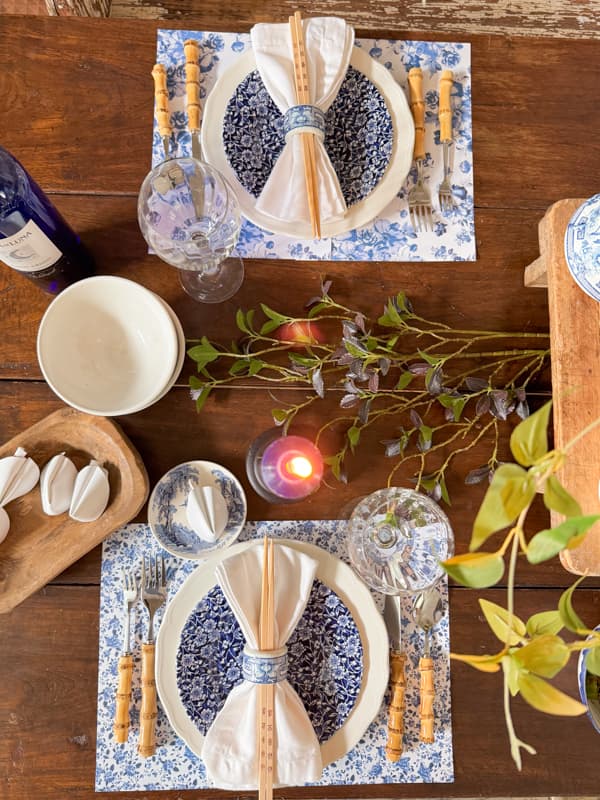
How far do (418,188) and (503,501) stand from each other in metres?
0.69

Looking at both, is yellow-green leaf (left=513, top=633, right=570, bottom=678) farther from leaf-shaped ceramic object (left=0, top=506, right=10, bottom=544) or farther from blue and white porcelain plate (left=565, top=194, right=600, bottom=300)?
leaf-shaped ceramic object (left=0, top=506, right=10, bottom=544)

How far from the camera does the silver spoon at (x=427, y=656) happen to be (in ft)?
2.96

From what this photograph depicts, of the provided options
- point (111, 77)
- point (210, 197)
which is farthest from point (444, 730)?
point (111, 77)

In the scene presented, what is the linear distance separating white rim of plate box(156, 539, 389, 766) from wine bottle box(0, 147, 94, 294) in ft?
1.49

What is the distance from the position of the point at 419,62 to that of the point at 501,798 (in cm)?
111

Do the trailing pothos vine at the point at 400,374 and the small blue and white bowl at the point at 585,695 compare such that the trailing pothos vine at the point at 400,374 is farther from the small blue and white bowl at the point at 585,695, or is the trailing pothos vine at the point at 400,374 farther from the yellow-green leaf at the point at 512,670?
the yellow-green leaf at the point at 512,670

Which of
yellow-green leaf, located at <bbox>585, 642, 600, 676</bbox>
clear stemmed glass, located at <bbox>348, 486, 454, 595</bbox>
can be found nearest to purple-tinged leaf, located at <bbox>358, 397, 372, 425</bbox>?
clear stemmed glass, located at <bbox>348, 486, 454, 595</bbox>

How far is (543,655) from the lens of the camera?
1.52ft

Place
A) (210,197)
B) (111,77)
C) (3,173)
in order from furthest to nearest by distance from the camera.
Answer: (111,77) → (210,197) → (3,173)

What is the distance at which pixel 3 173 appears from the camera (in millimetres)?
757

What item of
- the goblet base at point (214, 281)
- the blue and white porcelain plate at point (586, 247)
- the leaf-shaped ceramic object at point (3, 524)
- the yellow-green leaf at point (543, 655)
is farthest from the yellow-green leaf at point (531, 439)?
the leaf-shaped ceramic object at point (3, 524)

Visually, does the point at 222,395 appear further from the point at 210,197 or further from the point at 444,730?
the point at 444,730

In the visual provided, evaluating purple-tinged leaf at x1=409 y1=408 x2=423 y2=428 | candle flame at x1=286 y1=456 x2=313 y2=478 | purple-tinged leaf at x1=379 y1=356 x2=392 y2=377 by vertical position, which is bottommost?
candle flame at x1=286 y1=456 x2=313 y2=478

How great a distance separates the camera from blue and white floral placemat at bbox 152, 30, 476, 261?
971mm
